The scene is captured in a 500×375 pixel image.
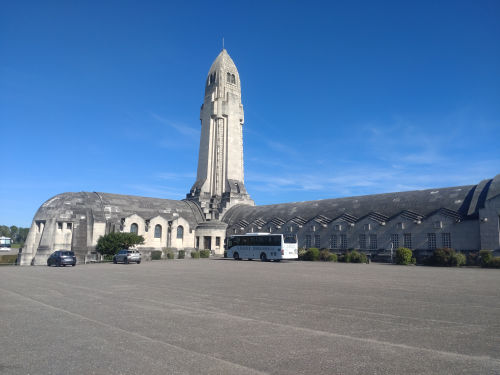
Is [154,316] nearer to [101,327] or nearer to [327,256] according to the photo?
[101,327]

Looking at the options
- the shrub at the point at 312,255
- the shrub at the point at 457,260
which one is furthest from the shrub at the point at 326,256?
the shrub at the point at 457,260

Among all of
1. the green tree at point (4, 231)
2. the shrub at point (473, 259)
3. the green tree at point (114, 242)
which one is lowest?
the shrub at point (473, 259)

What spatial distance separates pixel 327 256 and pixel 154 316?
36059 millimetres

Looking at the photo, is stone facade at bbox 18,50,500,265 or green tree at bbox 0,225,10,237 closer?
stone facade at bbox 18,50,500,265

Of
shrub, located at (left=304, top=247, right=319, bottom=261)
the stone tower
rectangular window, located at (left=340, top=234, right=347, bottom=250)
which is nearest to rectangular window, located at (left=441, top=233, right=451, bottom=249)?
rectangular window, located at (left=340, top=234, right=347, bottom=250)

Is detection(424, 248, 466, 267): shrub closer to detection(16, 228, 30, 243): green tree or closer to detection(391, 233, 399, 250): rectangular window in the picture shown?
detection(391, 233, 399, 250): rectangular window

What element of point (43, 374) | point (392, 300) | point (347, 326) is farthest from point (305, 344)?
point (392, 300)

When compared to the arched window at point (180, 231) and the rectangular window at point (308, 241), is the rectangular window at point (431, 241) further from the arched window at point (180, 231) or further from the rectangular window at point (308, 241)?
the arched window at point (180, 231)

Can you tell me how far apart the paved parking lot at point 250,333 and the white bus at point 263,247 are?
1019 inches

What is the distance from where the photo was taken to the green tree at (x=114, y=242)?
44719 mm

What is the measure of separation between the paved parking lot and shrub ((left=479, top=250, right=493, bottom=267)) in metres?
21.0

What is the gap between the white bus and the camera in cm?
3972

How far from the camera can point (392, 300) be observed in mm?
12438

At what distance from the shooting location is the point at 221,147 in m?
67.9
